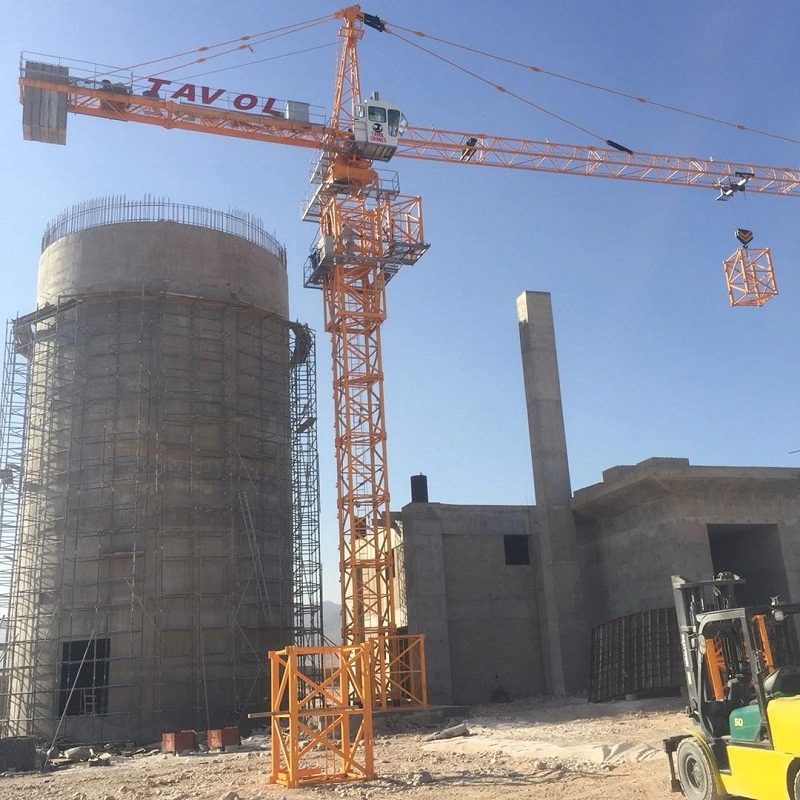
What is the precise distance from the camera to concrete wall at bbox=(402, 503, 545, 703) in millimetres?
32844

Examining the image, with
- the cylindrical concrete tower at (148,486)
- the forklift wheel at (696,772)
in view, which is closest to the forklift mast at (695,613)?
the forklift wheel at (696,772)

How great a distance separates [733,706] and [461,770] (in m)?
5.92

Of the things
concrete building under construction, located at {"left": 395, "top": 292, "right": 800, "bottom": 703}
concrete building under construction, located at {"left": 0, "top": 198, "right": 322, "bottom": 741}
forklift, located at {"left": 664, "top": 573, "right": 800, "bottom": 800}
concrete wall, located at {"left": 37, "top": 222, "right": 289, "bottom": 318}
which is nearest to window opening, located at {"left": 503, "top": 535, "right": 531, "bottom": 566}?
concrete building under construction, located at {"left": 395, "top": 292, "right": 800, "bottom": 703}

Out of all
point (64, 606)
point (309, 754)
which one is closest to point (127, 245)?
point (64, 606)

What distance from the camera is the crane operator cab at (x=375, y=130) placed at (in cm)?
3481

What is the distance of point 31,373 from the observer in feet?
101

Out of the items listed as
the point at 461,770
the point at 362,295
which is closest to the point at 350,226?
the point at 362,295

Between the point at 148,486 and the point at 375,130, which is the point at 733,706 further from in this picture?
the point at 375,130

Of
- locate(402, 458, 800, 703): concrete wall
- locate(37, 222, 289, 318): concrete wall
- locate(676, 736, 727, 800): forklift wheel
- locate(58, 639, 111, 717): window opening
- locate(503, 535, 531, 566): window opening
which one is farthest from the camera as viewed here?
locate(503, 535, 531, 566): window opening

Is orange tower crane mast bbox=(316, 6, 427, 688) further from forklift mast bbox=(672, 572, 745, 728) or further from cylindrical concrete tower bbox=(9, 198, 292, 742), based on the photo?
forklift mast bbox=(672, 572, 745, 728)

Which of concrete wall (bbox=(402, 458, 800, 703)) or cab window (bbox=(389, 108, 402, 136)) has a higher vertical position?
cab window (bbox=(389, 108, 402, 136))

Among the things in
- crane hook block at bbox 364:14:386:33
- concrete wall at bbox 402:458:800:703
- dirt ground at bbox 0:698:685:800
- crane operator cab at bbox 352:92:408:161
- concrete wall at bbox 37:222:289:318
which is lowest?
dirt ground at bbox 0:698:685:800

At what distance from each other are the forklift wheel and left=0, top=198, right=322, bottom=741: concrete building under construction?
60.2ft

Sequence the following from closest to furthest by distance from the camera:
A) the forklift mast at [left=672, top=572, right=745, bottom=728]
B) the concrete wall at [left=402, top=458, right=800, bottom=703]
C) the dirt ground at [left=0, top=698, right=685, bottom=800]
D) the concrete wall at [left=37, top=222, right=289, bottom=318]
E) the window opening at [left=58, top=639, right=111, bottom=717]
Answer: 1. the forklift mast at [left=672, top=572, right=745, bottom=728]
2. the dirt ground at [left=0, top=698, right=685, bottom=800]
3. the window opening at [left=58, top=639, right=111, bottom=717]
4. the concrete wall at [left=402, top=458, right=800, bottom=703]
5. the concrete wall at [left=37, top=222, right=289, bottom=318]
